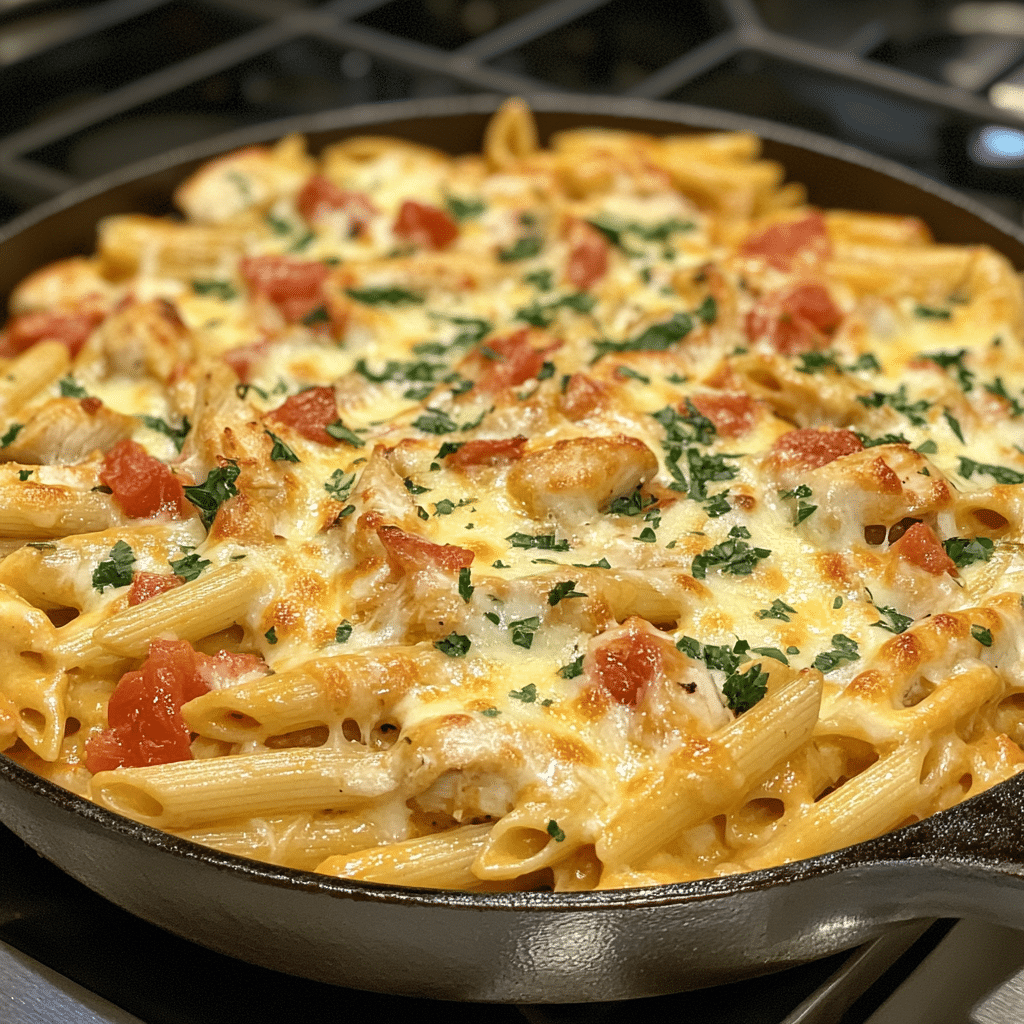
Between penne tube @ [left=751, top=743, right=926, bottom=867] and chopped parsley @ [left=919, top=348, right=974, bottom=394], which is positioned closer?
penne tube @ [left=751, top=743, right=926, bottom=867]

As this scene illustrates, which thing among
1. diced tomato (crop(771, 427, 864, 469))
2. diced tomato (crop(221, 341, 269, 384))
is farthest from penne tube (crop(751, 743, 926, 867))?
diced tomato (crop(221, 341, 269, 384))

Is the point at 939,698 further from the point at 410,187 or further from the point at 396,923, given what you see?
the point at 410,187

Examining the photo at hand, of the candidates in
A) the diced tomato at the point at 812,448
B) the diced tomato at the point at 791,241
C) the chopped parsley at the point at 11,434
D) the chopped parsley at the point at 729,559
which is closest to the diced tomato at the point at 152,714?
the chopped parsley at the point at 11,434

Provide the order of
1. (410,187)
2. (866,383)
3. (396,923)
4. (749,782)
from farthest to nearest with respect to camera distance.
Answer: (410,187) → (866,383) → (749,782) → (396,923)

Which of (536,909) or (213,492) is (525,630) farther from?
(213,492)

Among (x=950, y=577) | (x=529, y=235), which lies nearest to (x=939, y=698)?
(x=950, y=577)

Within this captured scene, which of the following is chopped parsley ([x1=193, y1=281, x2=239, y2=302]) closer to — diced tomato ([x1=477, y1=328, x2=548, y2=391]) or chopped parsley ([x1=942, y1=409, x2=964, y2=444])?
diced tomato ([x1=477, y1=328, x2=548, y2=391])

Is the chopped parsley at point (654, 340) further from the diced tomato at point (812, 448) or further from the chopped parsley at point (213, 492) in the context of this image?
the chopped parsley at point (213, 492)
